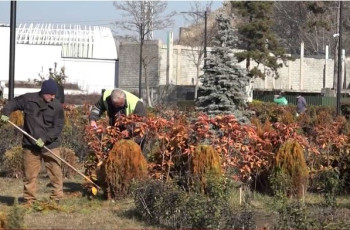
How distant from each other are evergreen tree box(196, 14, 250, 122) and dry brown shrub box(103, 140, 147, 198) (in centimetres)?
310

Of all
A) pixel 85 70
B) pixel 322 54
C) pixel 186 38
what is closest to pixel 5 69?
pixel 85 70

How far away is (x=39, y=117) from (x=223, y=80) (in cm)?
419

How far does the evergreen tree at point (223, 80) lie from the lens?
40.3 feet

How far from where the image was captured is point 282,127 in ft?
34.0

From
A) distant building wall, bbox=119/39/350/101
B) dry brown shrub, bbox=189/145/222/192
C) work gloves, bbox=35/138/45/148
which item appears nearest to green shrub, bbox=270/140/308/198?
dry brown shrub, bbox=189/145/222/192

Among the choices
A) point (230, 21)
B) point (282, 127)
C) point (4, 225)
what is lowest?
point (4, 225)

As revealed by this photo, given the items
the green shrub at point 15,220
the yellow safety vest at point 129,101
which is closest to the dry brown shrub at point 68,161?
the yellow safety vest at point 129,101

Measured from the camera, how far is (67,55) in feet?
204

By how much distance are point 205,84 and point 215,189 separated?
16.9ft

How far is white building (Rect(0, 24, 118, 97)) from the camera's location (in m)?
59.2

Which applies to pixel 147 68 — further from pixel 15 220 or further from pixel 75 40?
pixel 15 220

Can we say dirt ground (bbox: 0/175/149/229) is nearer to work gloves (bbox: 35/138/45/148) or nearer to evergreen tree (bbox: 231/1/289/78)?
work gloves (bbox: 35/138/45/148)

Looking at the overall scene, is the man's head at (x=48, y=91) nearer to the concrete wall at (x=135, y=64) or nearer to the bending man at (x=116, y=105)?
the bending man at (x=116, y=105)

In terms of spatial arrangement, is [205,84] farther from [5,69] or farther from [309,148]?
[5,69]
